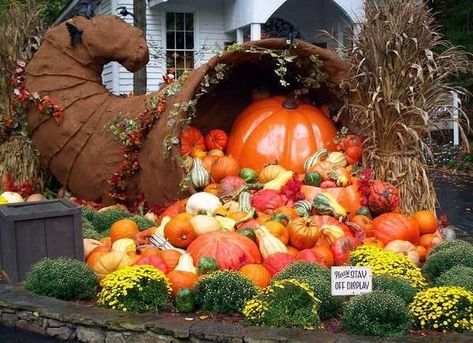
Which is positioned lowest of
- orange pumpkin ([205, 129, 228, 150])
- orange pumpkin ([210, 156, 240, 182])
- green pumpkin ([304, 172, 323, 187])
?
green pumpkin ([304, 172, 323, 187])

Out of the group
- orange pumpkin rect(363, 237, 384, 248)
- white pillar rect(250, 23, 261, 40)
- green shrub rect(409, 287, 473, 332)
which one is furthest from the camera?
white pillar rect(250, 23, 261, 40)

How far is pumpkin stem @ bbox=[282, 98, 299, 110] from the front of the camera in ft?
22.7

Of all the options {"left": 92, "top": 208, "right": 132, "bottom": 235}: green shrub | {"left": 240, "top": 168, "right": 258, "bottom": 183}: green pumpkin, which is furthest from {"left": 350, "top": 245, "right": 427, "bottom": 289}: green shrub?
{"left": 92, "top": 208, "right": 132, "bottom": 235}: green shrub

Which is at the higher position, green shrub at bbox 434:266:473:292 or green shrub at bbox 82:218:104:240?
green shrub at bbox 82:218:104:240

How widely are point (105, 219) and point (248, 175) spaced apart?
4.43 feet

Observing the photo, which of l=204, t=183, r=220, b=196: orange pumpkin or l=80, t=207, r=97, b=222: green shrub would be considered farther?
l=80, t=207, r=97, b=222: green shrub

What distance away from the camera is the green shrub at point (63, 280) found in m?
4.52

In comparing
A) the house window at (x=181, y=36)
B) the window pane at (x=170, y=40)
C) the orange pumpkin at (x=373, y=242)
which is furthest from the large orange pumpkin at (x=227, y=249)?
the window pane at (x=170, y=40)

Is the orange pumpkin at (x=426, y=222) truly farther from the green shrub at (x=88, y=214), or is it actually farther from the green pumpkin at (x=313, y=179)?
the green shrub at (x=88, y=214)

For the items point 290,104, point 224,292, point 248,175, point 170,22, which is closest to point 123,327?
point 224,292

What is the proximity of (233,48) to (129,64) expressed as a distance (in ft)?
5.18

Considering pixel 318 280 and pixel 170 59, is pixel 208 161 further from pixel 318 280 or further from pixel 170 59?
pixel 170 59

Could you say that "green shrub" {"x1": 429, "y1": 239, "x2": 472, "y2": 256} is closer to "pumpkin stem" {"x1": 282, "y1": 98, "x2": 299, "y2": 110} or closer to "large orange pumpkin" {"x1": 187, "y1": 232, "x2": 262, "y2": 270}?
"large orange pumpkin" {"x1": 187, "y1": 232, "x2": 262, "y2": 270}

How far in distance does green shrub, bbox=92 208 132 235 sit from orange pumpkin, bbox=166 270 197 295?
6.03 ft
